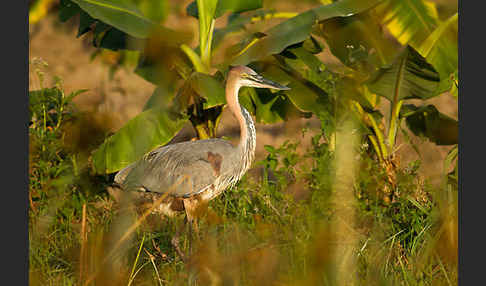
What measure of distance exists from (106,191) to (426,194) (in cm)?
252

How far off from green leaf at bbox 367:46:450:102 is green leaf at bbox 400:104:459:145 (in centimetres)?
52

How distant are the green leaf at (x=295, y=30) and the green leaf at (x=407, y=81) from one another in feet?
1.49

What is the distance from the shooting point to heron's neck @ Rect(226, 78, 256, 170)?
3932 millimetres

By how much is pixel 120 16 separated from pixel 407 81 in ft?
6.51

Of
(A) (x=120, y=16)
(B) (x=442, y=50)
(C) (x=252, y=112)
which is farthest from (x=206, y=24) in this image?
(B) (x=442, y=50)

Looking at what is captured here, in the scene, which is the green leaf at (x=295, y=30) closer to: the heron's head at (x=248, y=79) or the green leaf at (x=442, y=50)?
the heron's head at (x=248, y=79)

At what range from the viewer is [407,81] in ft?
14.6

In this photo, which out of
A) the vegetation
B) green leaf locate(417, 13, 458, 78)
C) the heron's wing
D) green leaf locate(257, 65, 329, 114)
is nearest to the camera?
the vegetation

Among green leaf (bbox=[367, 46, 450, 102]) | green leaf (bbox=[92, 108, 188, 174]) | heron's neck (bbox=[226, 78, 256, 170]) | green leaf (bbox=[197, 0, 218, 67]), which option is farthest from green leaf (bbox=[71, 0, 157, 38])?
green leaf (bbox=[367, 46, 450, 102])

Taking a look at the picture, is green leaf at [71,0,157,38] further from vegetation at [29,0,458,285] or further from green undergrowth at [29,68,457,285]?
green undergrowth at [29,68,457,285]

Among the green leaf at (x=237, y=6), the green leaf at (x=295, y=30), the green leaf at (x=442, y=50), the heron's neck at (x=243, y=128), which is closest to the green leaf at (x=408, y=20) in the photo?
the green leaf at (x=442, y=50)

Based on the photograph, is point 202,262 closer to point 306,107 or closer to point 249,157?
point 249,157

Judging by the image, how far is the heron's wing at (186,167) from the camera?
381 cm

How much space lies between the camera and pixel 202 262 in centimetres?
176
